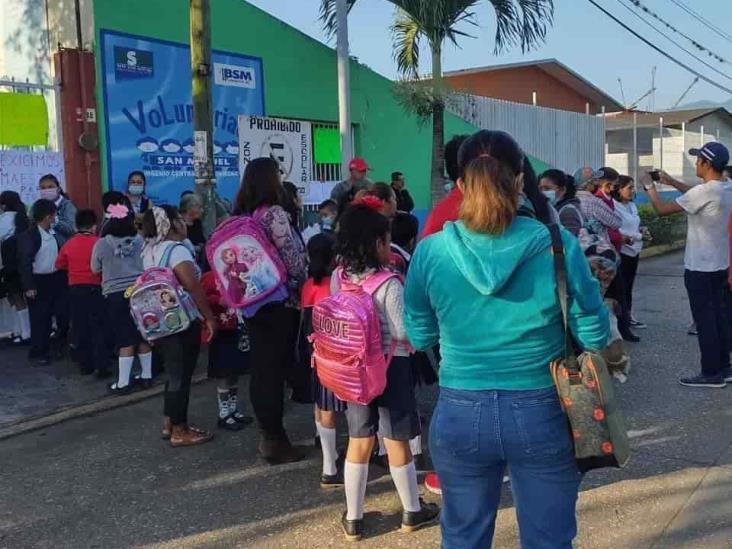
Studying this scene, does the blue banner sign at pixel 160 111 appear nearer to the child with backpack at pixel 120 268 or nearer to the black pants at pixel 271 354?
the child with backpack at pixel 120 268

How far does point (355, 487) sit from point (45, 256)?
4778 mm

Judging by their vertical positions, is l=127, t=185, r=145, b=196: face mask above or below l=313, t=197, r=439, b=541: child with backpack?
above

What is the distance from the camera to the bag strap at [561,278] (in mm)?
2285

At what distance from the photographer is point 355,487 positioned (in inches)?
143

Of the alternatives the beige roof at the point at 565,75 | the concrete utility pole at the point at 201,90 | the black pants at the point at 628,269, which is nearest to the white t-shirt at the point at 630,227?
the black pants at the point at 628,269

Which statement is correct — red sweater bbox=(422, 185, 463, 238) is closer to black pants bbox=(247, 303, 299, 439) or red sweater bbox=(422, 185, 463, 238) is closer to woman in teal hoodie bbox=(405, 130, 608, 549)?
woman in teal hoodie bbox=(405, 130, 608, 549)

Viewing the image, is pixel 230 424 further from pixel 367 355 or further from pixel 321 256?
pixel 367 355

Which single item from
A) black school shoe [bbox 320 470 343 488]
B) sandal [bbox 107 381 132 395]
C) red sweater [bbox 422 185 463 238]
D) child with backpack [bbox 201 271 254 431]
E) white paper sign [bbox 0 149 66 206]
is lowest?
black school shoe [bbox 320 470 343 488]

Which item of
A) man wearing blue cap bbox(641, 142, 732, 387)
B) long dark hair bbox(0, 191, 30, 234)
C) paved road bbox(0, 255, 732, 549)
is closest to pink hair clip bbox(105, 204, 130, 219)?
paved road bbox(0, 255, 732, 549)

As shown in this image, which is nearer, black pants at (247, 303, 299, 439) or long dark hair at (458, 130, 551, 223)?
long dark hair at (458, 130, 551, 223)

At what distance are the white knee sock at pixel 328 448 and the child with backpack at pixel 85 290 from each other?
3143 mm

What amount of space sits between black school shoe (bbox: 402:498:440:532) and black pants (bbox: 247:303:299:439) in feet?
3.64

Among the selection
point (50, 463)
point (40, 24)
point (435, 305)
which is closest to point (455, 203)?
point (435, 305)

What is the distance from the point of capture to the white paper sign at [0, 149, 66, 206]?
7.94 m
